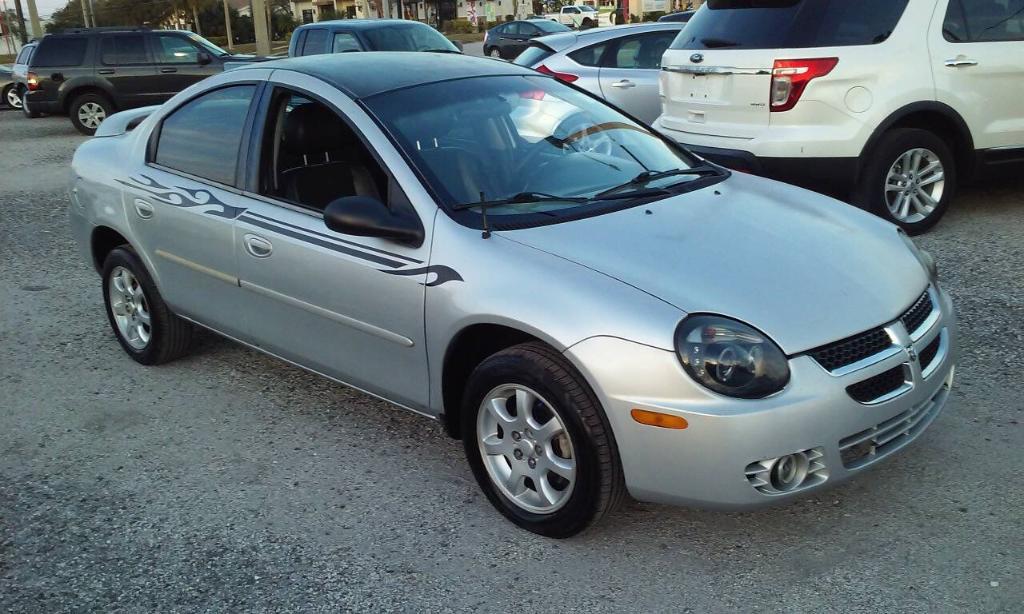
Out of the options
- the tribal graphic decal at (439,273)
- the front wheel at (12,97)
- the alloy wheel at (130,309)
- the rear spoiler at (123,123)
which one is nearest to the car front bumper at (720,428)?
the tribal graphic decal at (439,273)

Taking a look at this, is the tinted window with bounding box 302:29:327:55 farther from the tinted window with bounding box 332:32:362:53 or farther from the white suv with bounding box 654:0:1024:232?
the white suv with bounding box 654:0:1024:232

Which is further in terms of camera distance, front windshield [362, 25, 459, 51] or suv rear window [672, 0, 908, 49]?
front windshield [362, 25, 459, 51]

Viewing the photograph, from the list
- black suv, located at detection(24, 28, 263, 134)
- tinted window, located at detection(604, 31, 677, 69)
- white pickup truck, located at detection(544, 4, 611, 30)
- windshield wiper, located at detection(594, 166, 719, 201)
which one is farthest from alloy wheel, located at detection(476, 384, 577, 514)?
white pickup truck, located at detection(544, 4, 611, 30)

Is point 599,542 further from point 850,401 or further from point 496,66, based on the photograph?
point 496,66

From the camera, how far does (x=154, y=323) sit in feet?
16.5

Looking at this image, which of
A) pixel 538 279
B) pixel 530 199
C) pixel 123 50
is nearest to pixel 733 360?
pixel 538 279

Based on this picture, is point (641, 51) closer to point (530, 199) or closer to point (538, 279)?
point (530, 199)

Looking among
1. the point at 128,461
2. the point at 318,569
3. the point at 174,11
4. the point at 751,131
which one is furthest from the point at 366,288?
the point at 174,11

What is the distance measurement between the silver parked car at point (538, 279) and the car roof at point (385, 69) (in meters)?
0.02

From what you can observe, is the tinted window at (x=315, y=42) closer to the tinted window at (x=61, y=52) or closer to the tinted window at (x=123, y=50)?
the tinted window at (x=123, y=50)

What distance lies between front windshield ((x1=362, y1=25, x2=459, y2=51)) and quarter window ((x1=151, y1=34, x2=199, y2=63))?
17.3ft

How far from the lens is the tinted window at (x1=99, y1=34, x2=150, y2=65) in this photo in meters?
16.7

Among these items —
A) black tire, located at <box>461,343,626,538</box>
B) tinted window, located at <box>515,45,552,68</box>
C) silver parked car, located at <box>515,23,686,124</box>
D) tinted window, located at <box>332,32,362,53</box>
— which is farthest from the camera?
tinted window, located at <box>332,32,362,53</box>

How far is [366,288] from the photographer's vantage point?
370 centimetres
